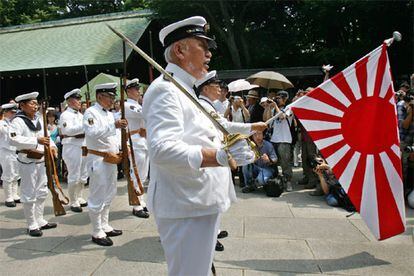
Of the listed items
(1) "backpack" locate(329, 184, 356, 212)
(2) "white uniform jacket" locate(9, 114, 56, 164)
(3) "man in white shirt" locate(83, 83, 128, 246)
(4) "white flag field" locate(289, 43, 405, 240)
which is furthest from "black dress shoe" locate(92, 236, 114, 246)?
(1) "backpack" locate(329, 184, 356, 212)

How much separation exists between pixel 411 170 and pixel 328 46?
13.3 meters

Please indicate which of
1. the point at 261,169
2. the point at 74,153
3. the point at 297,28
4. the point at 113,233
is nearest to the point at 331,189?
the point at 261,169

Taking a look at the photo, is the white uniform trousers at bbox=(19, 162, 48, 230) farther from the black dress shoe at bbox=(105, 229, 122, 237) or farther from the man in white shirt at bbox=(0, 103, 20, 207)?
the man in white shirt at bbox=(0, 103, 20, 207)

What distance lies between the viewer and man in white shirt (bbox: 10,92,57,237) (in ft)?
16.1

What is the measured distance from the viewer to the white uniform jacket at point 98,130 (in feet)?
15.6

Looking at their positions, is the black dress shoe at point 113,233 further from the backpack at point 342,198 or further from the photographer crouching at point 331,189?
the backpack at point 342,198

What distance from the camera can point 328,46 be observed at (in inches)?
710

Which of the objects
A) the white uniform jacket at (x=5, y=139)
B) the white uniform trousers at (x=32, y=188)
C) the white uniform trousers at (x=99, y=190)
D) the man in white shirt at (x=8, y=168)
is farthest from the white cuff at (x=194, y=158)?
the white uniform jacket at (x=5, y=139)

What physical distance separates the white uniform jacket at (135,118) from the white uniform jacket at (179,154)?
4.29 meters

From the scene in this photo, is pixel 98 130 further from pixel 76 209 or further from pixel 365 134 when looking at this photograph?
pixel 365 134

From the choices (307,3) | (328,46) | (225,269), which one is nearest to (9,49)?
(307,3)

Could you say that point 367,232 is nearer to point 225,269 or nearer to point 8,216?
point 225,269

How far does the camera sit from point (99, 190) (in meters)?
4.64

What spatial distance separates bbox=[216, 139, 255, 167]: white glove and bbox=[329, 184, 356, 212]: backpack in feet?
15.1
